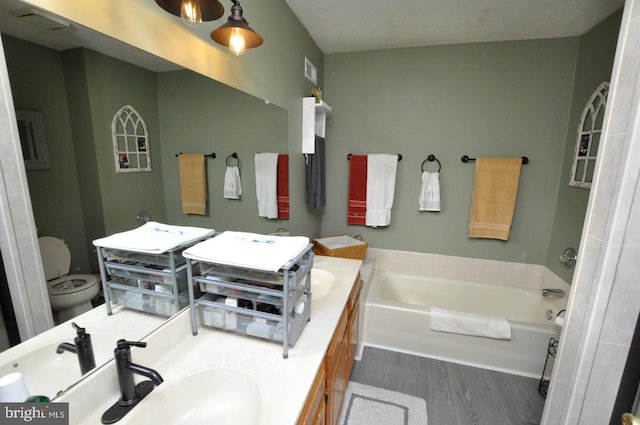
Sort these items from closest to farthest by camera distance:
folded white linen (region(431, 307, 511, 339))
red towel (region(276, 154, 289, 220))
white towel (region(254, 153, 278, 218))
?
white towel (region(254, 153, 278, 218)), red towel (region(276, 154, 289, 220)), folded white linen (region(431, 307, 511, 339))

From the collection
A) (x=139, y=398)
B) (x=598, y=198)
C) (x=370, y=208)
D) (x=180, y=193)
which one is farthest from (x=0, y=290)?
(x=370, y=208)

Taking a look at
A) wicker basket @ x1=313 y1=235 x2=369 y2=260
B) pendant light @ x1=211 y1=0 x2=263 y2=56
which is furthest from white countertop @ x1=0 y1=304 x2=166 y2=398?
wicker basket @ x1=313 y1=235 x2=369 y2=260

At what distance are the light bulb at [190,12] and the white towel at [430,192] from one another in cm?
220

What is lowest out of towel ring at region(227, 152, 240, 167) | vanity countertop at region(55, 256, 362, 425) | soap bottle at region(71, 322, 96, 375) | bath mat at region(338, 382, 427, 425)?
bath mat at region(338, 382, 427, 425)

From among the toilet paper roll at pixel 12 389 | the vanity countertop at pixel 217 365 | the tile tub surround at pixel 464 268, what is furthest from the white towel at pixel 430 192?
the toilet paper roll at pixel 12 389

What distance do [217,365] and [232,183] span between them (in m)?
0.81

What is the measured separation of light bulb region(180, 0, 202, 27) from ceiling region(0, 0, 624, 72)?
564 mm

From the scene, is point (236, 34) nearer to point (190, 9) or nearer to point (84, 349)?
point (190, 9)

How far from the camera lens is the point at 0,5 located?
587 millimetres

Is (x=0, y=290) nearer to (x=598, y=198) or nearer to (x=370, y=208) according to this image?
(x=598, y=198)

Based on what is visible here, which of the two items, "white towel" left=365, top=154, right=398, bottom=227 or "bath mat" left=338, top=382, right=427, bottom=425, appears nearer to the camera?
"bath mat" left=338, top=382, right=427, bottom=425

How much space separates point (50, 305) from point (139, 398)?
1.19 feet

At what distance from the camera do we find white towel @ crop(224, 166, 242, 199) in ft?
4.53

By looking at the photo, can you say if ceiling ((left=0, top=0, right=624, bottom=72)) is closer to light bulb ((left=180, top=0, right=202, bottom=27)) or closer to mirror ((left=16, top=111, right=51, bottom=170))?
light bulb ((left=180, top=0, right=202, bottom=27))
